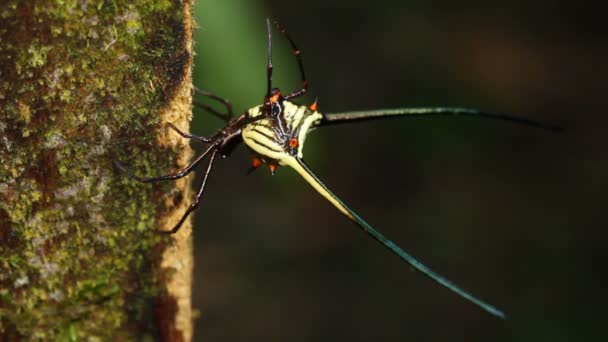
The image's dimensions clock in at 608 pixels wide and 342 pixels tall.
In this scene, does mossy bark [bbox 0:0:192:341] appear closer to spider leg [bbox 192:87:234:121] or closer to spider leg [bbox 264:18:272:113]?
spider leg [bbox 264:18:272:113]

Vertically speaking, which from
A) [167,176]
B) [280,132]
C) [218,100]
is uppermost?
[218,100]

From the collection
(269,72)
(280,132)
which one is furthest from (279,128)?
(269,72)

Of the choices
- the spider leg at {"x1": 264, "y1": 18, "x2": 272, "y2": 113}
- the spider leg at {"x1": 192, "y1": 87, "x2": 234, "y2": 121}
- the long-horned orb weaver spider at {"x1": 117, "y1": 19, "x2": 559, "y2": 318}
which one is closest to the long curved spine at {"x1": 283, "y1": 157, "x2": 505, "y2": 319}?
the long-horned orb weaver spider at {"x1": 117, "y1": 19, "x2": 559, "y2": 318}

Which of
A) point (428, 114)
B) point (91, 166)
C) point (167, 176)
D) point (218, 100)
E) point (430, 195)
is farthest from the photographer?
point (430, 195)

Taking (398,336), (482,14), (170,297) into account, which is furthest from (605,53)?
(170,297)

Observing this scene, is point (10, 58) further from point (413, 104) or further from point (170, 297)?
point (413, 104)

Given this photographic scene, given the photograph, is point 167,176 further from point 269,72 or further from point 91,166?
point 269,72

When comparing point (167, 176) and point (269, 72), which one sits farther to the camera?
point (269, 72)
